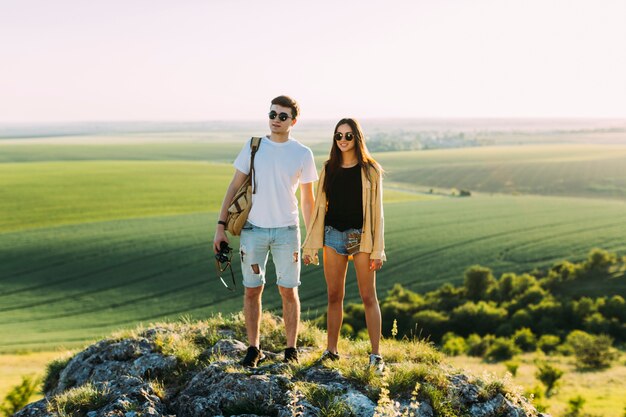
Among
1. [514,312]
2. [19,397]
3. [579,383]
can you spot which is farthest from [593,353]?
[19,397]

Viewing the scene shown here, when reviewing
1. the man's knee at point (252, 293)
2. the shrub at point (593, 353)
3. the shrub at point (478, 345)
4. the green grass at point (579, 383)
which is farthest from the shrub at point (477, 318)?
the man's knee at point (252, 293)

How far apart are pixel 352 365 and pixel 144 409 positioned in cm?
181

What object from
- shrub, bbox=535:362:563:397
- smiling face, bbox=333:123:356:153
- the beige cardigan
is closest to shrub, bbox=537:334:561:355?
shrub, bbox=535:362:563:397

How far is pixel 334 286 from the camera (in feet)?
19.4

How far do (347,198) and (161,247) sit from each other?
40.3 meters

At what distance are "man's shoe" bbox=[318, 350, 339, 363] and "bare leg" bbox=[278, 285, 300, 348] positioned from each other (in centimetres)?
31

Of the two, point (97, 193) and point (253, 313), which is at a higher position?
point (253, 313)

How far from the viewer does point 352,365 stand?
571cm

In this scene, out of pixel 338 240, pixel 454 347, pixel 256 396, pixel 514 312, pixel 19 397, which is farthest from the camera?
pixel 514 312

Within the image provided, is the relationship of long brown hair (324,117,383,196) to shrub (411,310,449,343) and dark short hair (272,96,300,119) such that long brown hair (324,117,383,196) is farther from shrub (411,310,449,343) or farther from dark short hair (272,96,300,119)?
shrub (411,310,449,343)

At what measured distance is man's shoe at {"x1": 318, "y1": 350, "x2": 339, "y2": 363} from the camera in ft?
19.3

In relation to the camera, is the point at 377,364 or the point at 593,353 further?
the point at 593,353

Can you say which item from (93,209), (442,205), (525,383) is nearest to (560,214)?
(442,205)

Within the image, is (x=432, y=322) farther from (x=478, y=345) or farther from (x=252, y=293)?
(x=252, y=293)
